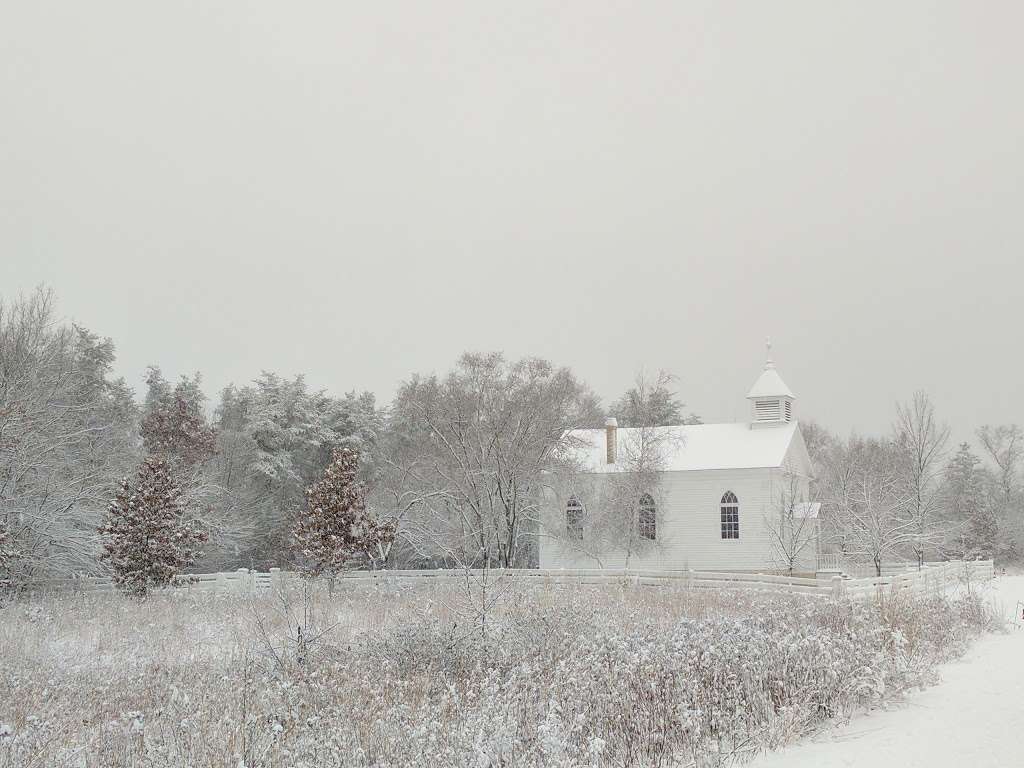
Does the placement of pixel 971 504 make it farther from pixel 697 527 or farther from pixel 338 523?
pixel 338 523

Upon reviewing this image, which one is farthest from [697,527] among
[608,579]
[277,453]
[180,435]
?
[180,435]

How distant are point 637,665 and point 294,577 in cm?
1852

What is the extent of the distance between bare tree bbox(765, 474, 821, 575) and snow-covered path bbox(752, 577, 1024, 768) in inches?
989

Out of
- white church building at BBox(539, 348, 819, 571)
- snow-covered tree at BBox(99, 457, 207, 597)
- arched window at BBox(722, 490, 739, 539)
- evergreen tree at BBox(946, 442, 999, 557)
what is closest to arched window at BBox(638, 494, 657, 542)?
white church building at BBox(539, 348, 819, 571)

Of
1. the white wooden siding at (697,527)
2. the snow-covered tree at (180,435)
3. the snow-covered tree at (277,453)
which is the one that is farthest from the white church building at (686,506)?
the snow-covered tree at (180,435)

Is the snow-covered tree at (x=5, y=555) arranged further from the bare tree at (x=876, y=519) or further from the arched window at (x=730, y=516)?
the arched window at (x=730, y=516)

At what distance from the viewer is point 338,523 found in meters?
25.8

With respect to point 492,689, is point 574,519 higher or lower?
higher

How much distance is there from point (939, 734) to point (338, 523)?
20.4m

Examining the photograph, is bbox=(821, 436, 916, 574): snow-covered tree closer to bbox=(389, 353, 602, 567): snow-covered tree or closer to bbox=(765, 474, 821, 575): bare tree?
bbox=(765, 474, 821, 575): bare tree

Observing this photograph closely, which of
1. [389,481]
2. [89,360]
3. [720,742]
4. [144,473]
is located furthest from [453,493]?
[720,742]

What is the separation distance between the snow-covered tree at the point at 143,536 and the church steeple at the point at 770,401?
25941mm

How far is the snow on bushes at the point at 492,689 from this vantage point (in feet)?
22.1

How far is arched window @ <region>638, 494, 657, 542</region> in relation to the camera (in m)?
37.8
